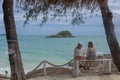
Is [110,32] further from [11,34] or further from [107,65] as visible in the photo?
[11,34]

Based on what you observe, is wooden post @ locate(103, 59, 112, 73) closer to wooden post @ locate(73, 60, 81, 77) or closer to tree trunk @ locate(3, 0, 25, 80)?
wooden post @ locate(73, 60, 81, 77)

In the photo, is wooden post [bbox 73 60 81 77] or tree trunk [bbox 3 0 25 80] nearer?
tree trunk [bbox 3 0 25 80]

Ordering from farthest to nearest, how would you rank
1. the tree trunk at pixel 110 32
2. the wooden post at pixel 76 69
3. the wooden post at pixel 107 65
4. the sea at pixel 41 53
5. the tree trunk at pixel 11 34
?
1. the sea at pixel 41 53
2. the tree trunk at pixel 110 32
3. the wooden post at pixel 107 65
4. the wooden post at pixel 76 69
5. the tree trunk at pixel 11 34

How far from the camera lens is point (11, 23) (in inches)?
A: 467

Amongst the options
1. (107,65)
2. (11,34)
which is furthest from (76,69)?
(11,34)

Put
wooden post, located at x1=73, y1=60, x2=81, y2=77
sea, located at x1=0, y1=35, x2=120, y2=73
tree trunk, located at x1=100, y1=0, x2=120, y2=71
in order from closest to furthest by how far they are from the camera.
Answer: wooden post, located at x1=73, y1=60, x2=81, y2=77
tree trunk, located at x1=100, y1=0, x2=120, y2=71
sea, located at x1=0, y1=35, x2=120, y2=73

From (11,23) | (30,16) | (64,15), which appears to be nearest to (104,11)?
(64,15)

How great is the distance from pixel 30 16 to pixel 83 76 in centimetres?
267

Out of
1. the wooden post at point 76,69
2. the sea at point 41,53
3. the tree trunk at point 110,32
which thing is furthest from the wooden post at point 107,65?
the sea at point 41,53

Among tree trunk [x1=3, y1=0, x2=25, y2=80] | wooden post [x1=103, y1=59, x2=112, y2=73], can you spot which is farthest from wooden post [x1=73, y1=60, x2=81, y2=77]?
tree trunk [x1=3, y1=0, x2=25, y2=80]

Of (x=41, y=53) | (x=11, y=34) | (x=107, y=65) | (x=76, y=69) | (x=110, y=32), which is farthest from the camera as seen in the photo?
(x=41, y=53)

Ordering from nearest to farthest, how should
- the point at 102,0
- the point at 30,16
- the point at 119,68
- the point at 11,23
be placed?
1. the point at 11,23
2. the point at 102,0
3. the point at 30,16
4. the point at 119,68

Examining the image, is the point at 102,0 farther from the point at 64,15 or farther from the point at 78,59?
the point at 78,59

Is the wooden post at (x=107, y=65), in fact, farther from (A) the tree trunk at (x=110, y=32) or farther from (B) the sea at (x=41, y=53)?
(B) the sea at (x=41, y=53)
